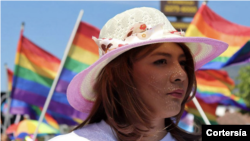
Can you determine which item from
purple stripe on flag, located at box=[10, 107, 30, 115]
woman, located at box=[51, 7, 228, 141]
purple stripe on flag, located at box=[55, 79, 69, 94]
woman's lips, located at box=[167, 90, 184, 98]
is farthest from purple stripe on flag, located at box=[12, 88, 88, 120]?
woman's lips, located at box=[167, 90, 184, 98]

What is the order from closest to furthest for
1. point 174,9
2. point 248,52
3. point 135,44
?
point 135,44 → point 248,52 → point 174,9

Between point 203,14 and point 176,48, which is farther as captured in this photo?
point 203,14

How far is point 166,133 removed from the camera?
208 cm

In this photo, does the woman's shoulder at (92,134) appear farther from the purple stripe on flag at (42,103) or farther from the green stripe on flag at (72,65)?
the purple stripe on flag at (42,103)

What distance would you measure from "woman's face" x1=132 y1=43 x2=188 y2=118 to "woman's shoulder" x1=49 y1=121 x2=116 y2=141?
0.79 feet

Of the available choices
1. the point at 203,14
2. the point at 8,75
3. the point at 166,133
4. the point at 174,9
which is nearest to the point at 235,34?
the point at 203,14

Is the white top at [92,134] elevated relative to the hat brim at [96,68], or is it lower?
lower

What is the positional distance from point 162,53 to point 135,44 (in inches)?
5.7

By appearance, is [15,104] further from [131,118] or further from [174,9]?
[174,9]

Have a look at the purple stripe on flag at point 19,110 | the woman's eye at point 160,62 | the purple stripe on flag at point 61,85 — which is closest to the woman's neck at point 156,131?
the woman's eye at point 160,62

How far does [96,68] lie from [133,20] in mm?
296

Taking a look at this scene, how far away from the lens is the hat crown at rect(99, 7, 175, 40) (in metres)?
Result: 2.00

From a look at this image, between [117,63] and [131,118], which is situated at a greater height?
[117,63]

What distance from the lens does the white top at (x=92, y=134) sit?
192 centimetres
